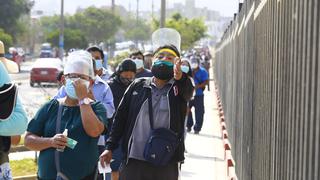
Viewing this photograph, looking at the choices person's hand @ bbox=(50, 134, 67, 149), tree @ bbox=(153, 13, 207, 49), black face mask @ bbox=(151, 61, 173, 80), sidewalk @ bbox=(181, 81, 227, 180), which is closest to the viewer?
person's hand @ bbox=(50, 134, 67, 149)

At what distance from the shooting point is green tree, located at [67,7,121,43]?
8656 cm

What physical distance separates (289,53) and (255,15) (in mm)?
3190

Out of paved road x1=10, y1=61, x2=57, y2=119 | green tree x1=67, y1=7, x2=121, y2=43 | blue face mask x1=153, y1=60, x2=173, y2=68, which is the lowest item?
paved road x1=10, y1=61, x2=57, y2=119

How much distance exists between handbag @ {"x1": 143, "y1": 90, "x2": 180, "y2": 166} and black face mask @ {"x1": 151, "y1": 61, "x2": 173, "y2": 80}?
21 centimetres

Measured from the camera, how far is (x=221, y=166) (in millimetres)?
12578

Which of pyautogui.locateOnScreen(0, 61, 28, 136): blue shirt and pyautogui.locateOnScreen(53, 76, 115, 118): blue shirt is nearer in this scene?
pyautogui.locateOnScreen(0, 61, 28, 136): blue shirt

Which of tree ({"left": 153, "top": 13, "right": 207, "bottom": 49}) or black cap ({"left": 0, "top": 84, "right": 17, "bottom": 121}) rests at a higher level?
tree ({"left": 153, "top": 13, "right": 207, "bottom": 49})

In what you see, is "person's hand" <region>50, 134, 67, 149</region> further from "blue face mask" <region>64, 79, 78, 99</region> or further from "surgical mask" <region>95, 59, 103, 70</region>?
"surgical mask" <region>95, 59, 103, 70</region>

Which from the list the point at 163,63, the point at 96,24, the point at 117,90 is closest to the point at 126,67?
the point at 117,90

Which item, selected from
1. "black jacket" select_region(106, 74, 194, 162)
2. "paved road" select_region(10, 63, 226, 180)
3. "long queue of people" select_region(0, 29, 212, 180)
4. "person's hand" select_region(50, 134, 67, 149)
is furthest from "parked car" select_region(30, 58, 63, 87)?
"person's hand" select_region(50, 134, 67, 149)

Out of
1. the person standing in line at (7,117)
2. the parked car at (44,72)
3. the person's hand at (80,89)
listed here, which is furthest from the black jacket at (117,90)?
the parked car at (44,72)

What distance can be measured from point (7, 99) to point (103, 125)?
3.02 feet

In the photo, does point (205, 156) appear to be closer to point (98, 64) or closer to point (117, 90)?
point (98, 64)

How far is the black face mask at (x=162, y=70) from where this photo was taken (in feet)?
19.5
